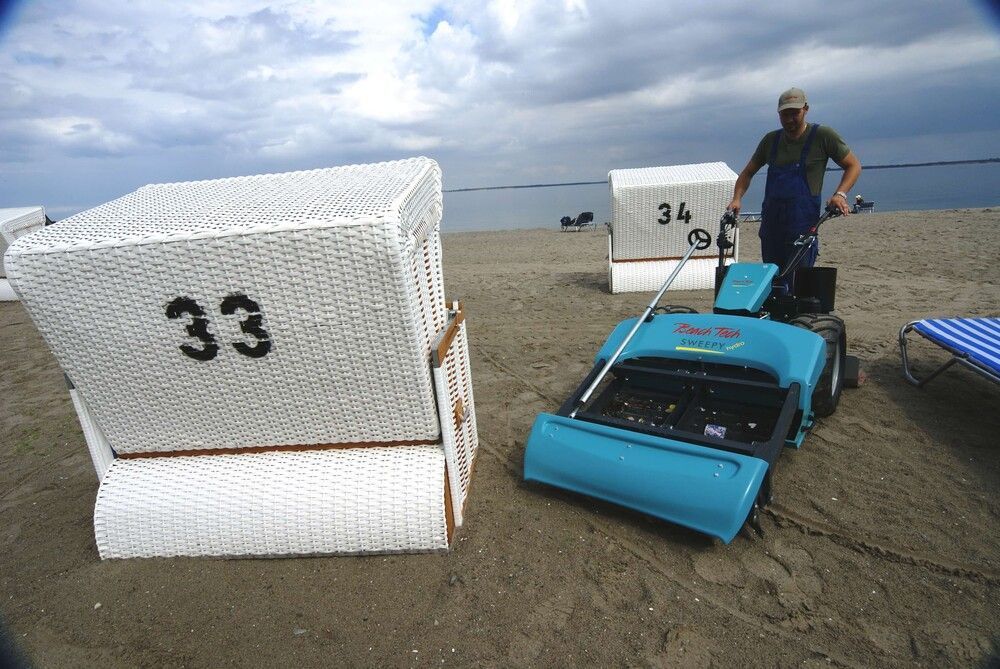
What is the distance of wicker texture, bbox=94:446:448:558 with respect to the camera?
243cm

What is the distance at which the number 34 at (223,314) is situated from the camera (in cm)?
219

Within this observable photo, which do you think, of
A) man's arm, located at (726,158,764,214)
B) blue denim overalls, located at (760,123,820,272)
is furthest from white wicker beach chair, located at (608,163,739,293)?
blue denim overalls, located at (760,123,820,272)

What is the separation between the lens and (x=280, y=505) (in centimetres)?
247

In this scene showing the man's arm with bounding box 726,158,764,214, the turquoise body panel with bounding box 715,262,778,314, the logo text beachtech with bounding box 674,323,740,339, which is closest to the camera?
the logo text beachtech with bounding box 674,323,740,339

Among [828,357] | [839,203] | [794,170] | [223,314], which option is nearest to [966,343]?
[828,357]

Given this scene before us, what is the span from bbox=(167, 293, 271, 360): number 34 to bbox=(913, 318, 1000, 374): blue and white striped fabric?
3849 millimetres

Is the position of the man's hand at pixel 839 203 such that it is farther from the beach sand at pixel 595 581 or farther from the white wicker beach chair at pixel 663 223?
the white wicker beach chair at pixel 663 223

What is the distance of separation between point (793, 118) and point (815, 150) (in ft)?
0.92

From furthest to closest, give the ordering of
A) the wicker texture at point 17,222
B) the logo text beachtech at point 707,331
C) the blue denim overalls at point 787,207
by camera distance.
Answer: the wicker texture at point 17,222
the blue denim overalls at point 787,207
the logo text beachtech at point 707,331

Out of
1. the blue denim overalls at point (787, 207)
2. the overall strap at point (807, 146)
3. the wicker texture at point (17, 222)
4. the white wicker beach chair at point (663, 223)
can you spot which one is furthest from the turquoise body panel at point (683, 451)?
the wicker texture at point (17, 222)

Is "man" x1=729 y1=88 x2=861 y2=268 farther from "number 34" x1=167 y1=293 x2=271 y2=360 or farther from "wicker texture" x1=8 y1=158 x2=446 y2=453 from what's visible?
"number 34" x1=167 y1=293 x2=271 y2=360

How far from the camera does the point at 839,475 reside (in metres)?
2.87

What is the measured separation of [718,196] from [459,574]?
19.5ft

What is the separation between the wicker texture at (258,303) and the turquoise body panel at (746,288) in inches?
72.9
